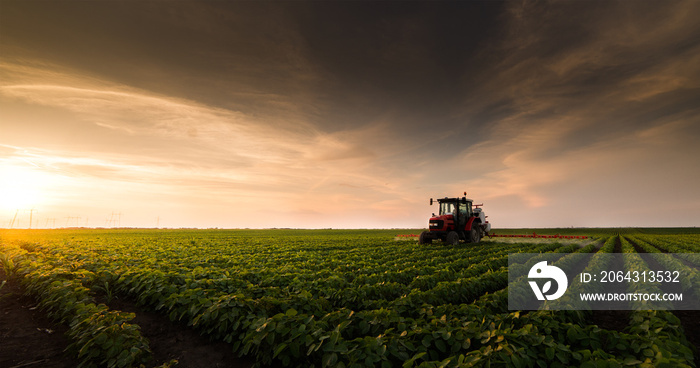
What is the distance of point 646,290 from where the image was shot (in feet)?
28.3

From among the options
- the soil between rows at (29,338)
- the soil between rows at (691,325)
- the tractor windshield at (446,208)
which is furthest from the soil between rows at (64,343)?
the tractor windshield at (446,208)

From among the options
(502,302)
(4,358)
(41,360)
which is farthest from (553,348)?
(4,358)

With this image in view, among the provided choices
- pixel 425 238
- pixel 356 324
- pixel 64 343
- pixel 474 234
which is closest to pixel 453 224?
pixel 425 238

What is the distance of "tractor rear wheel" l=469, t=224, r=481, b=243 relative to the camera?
2431cm

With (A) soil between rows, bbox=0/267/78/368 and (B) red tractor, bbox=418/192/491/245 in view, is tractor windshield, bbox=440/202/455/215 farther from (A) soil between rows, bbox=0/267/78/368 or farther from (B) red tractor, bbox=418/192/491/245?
(A) soil between rows, bbox=0/267/78/368

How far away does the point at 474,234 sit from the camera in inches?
987

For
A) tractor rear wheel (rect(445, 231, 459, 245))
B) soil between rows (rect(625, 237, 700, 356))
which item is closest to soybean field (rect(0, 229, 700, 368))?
soil between rows (rect(625, 237, 700, 356))

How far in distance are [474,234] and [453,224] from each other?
326 centimetres

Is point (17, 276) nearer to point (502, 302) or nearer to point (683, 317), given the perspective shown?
point (502, 302)

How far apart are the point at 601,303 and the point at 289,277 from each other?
9.95 meters

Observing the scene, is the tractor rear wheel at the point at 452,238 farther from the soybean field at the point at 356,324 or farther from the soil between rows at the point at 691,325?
the soil between rows at the point at 691,325

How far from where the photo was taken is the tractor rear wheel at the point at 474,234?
24312 millimetres

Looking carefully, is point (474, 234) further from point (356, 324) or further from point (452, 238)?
point (356, 324)

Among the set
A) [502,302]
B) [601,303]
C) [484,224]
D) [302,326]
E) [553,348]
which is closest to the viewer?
[553,348]
